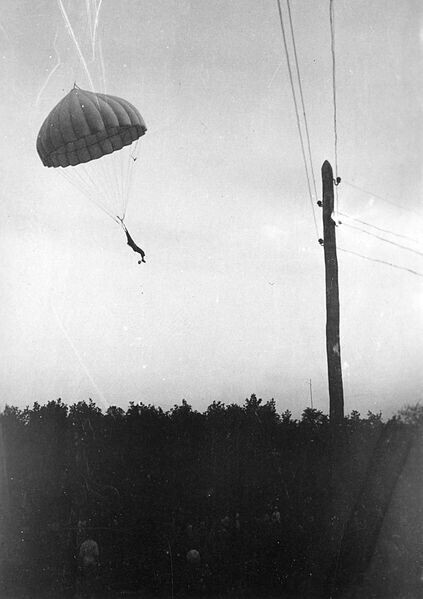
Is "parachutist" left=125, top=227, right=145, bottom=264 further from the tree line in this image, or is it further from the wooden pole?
the wooden pole

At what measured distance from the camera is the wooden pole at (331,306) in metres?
8.55

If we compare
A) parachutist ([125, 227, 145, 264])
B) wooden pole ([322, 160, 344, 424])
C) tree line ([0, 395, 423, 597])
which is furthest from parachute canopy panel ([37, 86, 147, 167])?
tree line ([0, 395, 423, 597])

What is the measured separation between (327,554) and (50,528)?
2.96 m

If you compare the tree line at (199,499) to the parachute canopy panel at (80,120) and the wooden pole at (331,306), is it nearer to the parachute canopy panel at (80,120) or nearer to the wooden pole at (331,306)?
the wooden pole at (331,306)

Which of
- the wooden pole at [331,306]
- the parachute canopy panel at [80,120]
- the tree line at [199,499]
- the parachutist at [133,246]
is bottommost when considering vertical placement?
the tree line at [199,499]

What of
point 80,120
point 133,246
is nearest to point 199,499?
point 133,246

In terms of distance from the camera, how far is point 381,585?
6188mm

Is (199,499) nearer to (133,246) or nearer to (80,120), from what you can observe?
(133,246)

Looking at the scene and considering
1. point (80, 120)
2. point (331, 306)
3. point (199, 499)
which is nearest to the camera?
point (199, 499)

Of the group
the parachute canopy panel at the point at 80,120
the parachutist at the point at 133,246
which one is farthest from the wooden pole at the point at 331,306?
the parachute canopy panel at the point at 80,120

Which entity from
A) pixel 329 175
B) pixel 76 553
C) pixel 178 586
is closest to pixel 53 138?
pixel 329 175

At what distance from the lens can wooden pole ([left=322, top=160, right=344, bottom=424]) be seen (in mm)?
8555

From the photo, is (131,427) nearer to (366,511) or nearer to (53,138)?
(366,511)

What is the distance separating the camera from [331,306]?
29.6 ft
